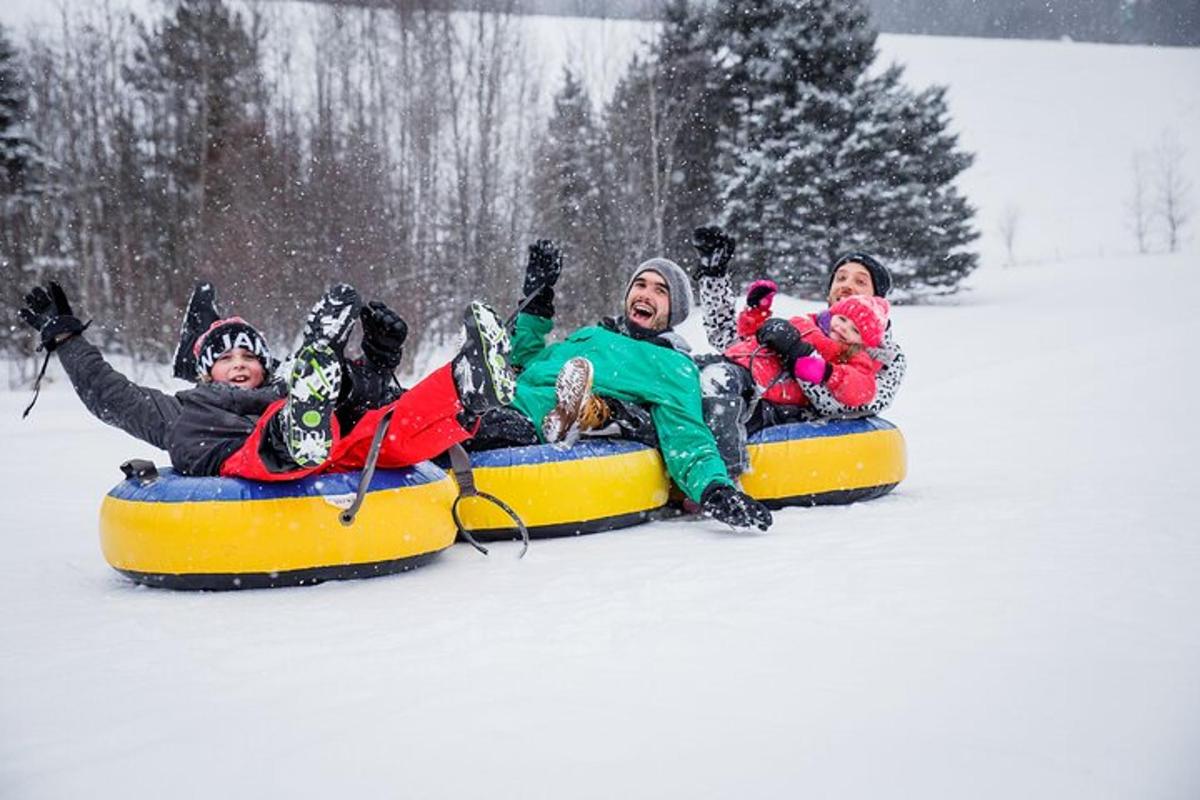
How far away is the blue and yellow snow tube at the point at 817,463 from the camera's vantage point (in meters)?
4.09

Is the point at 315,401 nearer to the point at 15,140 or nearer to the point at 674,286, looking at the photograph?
the point at 674,286

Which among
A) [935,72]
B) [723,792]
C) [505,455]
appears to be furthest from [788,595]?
[935,72]

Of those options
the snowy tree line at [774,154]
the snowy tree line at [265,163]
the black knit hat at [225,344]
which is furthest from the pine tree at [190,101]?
the black knit hat at [225,344]

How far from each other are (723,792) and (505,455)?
7.17 feet

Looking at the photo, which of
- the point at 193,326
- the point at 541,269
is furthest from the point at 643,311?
the point at 193,326

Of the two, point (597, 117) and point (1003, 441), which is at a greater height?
point (597, 117)

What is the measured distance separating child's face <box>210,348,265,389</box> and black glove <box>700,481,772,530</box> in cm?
175

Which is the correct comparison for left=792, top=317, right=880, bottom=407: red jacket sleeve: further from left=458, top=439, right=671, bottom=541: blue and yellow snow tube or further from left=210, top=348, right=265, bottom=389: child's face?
left=210, top=348, right=265, bottom=389: child's face

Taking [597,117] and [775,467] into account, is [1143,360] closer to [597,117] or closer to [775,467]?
[775,467]

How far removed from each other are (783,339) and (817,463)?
1.82ft

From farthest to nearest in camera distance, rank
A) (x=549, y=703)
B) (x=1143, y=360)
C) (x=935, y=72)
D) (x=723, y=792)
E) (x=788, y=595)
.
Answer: (x=935, y=72) < (x=1143, y=360) < (x=788, y=595) < (x=549, y=703) < (x=723, y=792)

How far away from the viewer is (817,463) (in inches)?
162

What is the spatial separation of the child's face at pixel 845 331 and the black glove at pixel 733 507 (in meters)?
1.16

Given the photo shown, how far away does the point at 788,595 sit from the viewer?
8.51 feet
